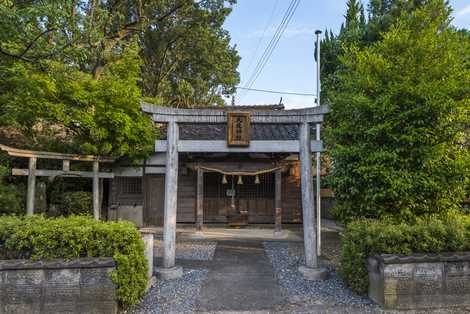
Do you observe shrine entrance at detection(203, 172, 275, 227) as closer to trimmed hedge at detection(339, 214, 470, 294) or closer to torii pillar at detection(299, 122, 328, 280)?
Answer: torii pillar at detection(299, 122, 328, 280)

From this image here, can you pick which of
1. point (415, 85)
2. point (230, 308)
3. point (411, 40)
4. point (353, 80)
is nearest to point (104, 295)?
point (230, 308)

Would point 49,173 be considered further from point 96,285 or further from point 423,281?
point 423,281

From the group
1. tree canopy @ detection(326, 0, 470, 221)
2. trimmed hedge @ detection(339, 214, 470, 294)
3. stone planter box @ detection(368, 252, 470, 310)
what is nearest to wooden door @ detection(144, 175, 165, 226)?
tree canopy @ detection(326, 0, 470, 221)

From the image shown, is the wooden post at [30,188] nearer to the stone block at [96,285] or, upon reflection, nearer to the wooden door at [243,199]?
the stone block at [96,285]

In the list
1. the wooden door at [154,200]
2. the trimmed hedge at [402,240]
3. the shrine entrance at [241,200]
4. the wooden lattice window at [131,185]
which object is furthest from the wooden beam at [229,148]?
the wooden lattice window at [131,185]

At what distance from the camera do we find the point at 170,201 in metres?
5.59

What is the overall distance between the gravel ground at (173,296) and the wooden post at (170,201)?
0.49m

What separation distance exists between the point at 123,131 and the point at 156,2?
9.49m

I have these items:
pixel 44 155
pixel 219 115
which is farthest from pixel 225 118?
pixel 44 155

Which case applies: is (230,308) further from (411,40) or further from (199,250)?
(411,40)

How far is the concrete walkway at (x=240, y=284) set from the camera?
14.2 ft

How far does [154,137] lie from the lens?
10.9 m

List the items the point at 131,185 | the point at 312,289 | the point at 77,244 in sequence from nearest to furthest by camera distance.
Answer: the point at 77,244 → the point at 312,289 → the point at 131,185

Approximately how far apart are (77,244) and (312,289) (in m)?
3.90
